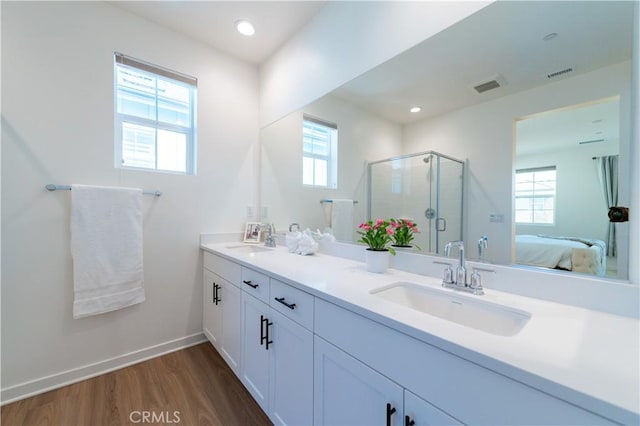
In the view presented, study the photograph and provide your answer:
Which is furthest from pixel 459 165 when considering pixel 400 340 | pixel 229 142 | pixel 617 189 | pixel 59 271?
pixel 59 271

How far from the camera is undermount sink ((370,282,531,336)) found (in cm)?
84

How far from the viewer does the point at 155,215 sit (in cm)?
199

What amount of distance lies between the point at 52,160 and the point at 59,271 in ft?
2.38

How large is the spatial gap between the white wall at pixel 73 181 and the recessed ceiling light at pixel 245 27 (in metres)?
0.42

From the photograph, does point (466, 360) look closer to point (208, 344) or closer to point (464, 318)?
point (464, 318)

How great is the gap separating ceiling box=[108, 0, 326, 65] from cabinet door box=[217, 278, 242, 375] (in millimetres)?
1966

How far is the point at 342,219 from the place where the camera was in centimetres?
176

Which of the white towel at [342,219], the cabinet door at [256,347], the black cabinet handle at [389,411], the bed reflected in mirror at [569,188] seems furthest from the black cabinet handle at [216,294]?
the bed reflected in mirror at [569,188]

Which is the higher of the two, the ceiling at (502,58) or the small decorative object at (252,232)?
the ceiling at (502,58)

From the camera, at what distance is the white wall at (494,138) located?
0.87m

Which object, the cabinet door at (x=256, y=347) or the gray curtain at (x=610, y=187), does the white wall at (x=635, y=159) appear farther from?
the cabinet door at (x=256, y=347)

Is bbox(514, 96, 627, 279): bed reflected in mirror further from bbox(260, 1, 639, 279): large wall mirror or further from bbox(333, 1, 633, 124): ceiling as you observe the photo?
bbox(333, 1, 633, 124): ceiling

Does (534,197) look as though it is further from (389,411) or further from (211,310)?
(211,310)

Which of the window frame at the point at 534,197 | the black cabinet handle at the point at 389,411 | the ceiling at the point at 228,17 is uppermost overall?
the ceiling at the point at 228,17
